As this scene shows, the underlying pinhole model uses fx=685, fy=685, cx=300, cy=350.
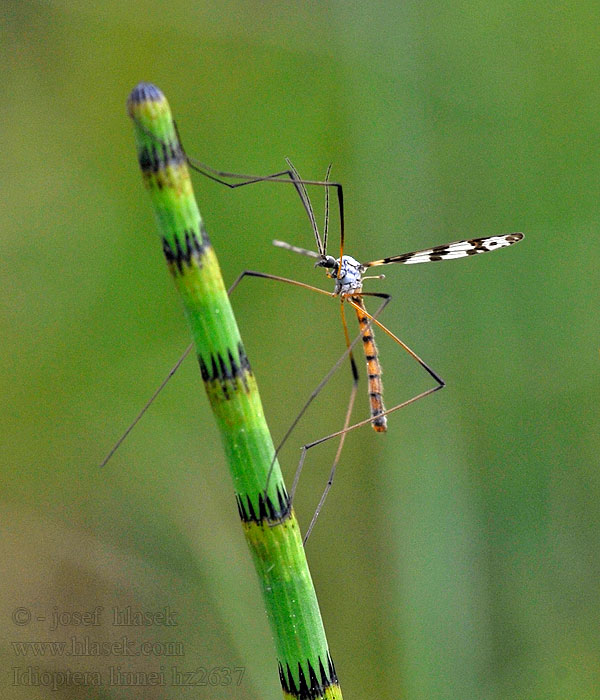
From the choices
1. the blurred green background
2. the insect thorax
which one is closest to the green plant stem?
the insect thorax

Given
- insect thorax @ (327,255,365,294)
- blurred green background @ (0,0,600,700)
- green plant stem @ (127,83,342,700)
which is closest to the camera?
green plant stem @ (127,83,342,700)

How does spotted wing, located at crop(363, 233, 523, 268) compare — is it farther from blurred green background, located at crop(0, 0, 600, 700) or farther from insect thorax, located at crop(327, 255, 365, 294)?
blurred green background, located at crop(0, 0, 600, 700)

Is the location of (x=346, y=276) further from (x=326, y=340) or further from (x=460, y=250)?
(x=326, y=340)

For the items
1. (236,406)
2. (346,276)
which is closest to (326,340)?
(346,276)

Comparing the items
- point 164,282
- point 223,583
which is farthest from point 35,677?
point 164,282

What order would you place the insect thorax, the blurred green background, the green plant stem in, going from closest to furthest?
1. the green plant stem
2. the insect thorax
3. the blurred green background

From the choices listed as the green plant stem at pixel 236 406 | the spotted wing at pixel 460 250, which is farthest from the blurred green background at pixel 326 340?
the green plant stem at pixel 236 406
